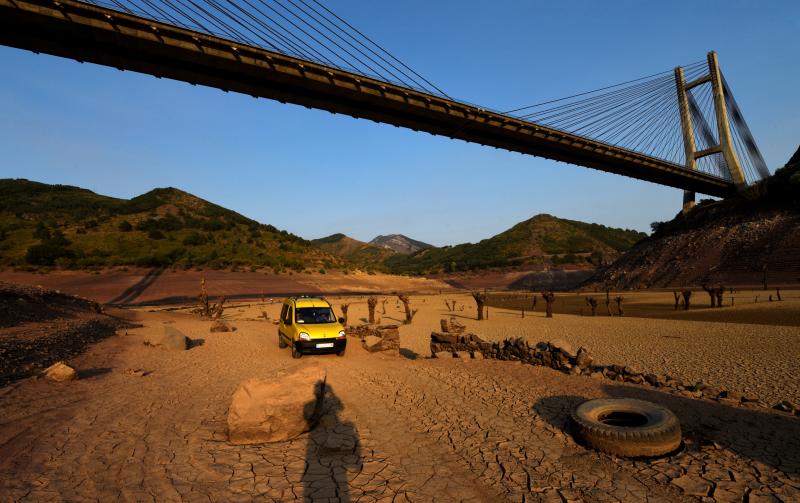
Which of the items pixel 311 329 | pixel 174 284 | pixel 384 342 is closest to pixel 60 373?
pixel 311 329

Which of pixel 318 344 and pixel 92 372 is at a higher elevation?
pixel 318 344

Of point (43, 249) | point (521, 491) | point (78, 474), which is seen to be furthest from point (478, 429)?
point (43, 249)

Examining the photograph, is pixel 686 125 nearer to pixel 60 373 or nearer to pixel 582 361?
pixel 582 361

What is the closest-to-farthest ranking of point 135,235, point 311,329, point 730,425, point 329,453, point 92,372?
point 329,453 < point 730,425 < point 92,372 < point 311,329 < point 135,235

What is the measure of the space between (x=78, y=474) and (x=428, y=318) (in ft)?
94.2

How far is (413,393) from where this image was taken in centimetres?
966

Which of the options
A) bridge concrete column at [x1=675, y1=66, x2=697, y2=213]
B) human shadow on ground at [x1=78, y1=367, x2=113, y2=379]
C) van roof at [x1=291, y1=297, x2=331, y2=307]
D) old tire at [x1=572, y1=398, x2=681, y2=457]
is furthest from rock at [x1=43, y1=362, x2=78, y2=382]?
bridge concrete column at [x1=675, y1=66, x2=697, y2=213]

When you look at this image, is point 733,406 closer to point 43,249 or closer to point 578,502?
point 578,502

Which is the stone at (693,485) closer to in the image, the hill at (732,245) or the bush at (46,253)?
the hill at (732,245)

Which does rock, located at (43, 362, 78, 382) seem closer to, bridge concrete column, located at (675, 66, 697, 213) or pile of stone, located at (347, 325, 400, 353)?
pile of stone, located at (347, 325, 400, 353)

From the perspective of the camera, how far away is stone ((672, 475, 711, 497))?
199 inches

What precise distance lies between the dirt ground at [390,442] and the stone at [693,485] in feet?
0.08

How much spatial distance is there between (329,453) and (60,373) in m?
7.63

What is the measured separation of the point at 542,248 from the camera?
411 feet
